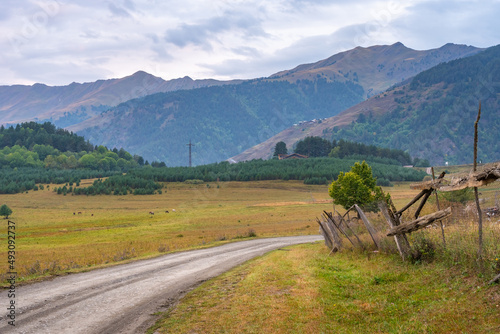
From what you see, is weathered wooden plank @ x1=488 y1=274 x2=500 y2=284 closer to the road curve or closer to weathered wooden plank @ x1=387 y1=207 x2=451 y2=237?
weathered wooden plank @ x1=387 y1=207 x2=451 y2=237

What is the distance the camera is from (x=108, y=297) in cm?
1580

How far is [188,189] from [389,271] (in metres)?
145

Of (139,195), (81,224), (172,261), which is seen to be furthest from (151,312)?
(139,195)

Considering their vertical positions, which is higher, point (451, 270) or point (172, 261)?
point (451, 270)

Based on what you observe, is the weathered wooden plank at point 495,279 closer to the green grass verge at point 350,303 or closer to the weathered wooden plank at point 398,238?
the green grass verge at point 350,303

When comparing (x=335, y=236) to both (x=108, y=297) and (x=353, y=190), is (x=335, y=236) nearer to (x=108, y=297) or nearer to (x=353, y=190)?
(x=108, y=297)

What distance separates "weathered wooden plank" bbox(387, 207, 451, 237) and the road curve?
328 inches

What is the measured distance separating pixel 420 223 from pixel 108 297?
11.2 meters

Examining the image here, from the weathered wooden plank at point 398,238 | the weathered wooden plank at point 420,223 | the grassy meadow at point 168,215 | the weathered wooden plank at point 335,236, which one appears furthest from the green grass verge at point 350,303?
the grassy meadow at point 168,215

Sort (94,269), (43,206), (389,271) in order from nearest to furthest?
(389,271)
(94,269)
(43,206)

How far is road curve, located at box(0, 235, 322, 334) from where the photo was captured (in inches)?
485

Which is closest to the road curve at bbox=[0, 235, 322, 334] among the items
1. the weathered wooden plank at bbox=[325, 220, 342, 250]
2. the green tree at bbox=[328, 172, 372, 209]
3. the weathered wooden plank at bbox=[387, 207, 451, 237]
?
the weathered wooden plank at bbox=[325, 220, 342, 250]

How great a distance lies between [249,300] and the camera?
14453 mm

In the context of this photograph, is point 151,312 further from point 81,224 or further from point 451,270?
point 81,224
